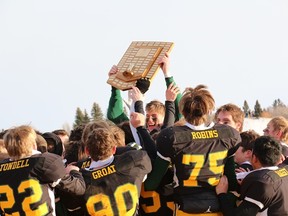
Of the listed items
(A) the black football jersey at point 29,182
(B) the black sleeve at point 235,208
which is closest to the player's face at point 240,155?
(B) the black sleeve at point 235,208

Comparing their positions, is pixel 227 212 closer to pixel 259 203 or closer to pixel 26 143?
pixel 259 203

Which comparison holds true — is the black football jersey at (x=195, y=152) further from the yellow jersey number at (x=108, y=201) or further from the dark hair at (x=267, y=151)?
the yellow jersey number at (x=108, y=201)

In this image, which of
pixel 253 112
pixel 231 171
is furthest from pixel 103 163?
pixel 253 112

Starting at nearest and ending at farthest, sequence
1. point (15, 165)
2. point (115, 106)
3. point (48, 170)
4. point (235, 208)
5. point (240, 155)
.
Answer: point (48, 170)
point (15, 165)
point (235, 208)
point (240, 155)
point (115, 106)

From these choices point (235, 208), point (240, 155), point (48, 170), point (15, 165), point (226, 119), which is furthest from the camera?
point (226, 119)

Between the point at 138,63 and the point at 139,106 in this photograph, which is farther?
the point at 138,63

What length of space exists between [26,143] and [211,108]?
2.13 meters

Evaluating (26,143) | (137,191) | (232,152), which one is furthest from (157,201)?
(26,143)

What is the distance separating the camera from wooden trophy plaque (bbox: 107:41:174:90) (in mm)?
7828

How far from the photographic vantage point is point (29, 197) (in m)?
5.70

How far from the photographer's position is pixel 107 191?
19.1 ft

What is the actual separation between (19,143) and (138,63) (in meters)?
2.85

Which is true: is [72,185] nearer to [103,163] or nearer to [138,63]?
[103,163]

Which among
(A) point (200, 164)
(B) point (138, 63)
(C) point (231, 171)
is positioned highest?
(B) point (138, 63)
